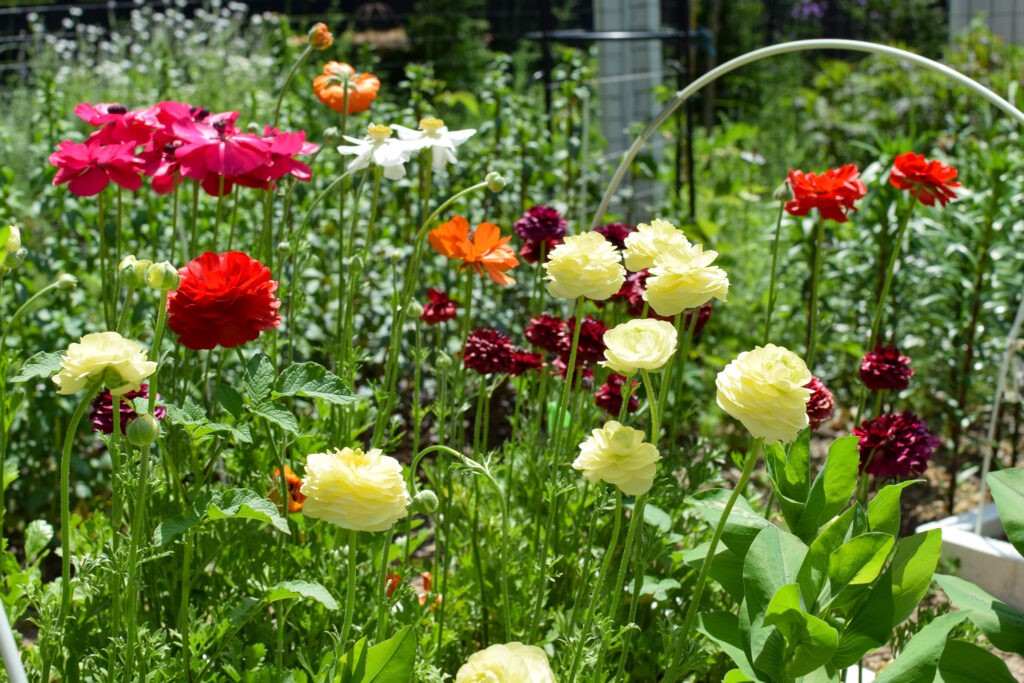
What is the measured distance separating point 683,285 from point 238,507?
1.82 feet

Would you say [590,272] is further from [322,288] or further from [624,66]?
[624,66]

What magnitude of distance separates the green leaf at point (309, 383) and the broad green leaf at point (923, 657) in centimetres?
73

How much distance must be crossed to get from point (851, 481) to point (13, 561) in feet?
3.90

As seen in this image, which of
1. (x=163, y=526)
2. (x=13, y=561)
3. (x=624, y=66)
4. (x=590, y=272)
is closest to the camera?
(x=590, y=272)

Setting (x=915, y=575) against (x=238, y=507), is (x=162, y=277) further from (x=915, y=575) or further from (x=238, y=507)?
(x=915, y=575)

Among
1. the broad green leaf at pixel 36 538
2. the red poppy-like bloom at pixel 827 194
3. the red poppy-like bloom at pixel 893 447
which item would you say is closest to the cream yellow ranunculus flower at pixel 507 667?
the red poppy-like bloom at pixel 893 447

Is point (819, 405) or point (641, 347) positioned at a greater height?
point (641, 347)

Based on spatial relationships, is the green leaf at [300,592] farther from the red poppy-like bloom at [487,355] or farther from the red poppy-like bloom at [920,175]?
the red poppy-like bloom at [920,175]

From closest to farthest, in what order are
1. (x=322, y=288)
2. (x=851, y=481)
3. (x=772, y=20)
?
(x=851, y=481) → (x=322, y=288) → (x=772, y=20)

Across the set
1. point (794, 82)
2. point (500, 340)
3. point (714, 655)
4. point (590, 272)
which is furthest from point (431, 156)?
point (794, 82)

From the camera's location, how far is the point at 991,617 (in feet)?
3.78

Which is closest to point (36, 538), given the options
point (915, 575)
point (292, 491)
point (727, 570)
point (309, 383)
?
point (292, 491)

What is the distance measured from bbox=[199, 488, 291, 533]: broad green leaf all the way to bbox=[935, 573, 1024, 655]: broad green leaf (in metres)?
0.84

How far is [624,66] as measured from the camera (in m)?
3.33
